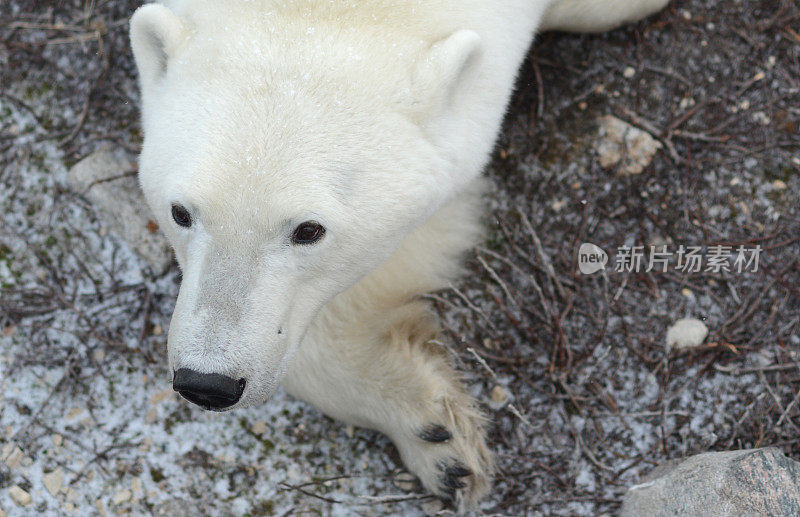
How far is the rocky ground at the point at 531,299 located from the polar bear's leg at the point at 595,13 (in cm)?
12

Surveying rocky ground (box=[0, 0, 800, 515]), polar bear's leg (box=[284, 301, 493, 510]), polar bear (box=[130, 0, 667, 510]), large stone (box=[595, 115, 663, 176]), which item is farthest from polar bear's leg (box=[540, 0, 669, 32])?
polar bear's leg (box=[284, 301, 493, 510])

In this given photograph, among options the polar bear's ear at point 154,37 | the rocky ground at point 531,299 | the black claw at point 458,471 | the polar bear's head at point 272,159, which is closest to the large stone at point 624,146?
the rocky ground at point 531,299

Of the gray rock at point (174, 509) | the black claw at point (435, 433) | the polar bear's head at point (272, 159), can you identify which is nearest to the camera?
the polar bear's head at point (272, 159)

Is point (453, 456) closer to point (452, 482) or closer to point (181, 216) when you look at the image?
point (452, 482)

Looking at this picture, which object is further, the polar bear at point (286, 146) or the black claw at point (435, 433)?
the black claw at point (435, 433)

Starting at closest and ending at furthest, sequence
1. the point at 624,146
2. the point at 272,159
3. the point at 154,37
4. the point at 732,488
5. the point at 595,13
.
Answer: the point at 272,159, the point at 154,37, the point at 732,488, the point at 595,13, the point at 624,146

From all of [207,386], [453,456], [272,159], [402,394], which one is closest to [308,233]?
[272,159]

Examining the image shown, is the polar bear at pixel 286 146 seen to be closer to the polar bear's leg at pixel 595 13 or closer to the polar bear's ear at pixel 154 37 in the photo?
the polar bear's ear at pixel 154 37

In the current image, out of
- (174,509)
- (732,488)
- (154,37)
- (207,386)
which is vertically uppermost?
(154,37)

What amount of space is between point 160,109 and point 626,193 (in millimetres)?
1886

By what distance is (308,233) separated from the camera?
1.74m

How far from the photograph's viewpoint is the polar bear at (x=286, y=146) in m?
1.68

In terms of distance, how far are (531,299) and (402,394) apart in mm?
734

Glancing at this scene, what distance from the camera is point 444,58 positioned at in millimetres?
1791
